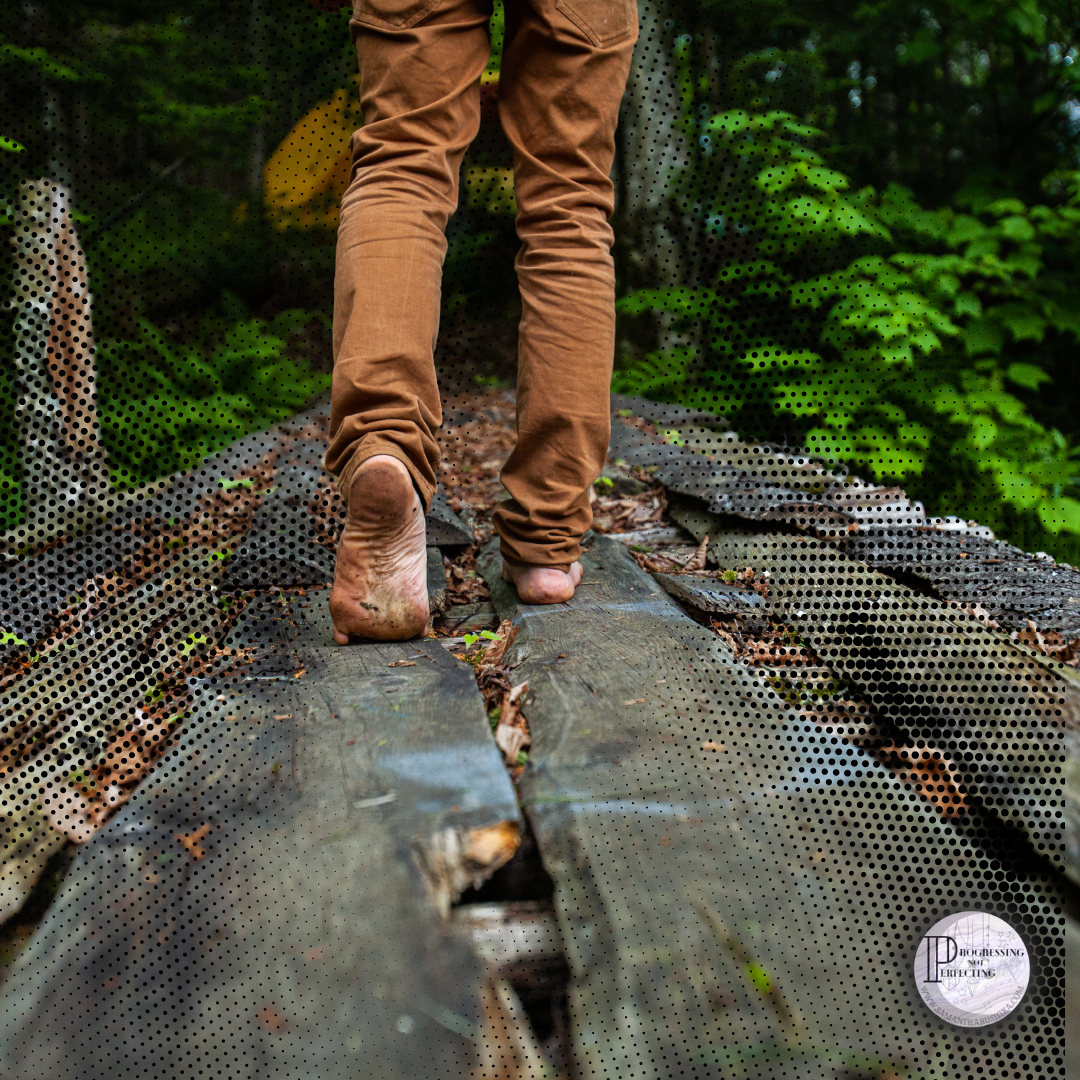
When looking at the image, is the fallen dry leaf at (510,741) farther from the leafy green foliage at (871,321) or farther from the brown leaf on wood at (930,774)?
the leafy green foliage at (871,321)

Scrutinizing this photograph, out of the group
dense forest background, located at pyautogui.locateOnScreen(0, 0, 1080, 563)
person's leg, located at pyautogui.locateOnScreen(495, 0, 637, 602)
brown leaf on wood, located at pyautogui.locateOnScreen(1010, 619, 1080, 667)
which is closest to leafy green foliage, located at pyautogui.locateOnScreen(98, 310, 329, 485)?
dense forest background, located at pyautogui.locateOnScreen(0, 0, 1080, 563)

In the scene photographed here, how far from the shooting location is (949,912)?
3.77ft

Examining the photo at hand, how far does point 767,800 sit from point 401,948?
21.8 inches

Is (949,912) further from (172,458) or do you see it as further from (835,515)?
(172,458)

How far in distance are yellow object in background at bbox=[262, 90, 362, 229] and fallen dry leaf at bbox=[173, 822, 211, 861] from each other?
2785mm

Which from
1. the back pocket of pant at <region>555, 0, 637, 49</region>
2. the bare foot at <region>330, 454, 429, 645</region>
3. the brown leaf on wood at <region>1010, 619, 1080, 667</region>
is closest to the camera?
the brown leaf on wood at <region>1010, 619, 1080, 667</region>

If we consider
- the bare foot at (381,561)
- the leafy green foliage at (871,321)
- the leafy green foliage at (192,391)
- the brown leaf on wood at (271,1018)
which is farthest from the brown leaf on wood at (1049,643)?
the leafy green foliage at (192,391)

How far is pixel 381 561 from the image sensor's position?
66.6 inches

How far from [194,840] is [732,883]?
73cm

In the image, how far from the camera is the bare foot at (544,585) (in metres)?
1.95

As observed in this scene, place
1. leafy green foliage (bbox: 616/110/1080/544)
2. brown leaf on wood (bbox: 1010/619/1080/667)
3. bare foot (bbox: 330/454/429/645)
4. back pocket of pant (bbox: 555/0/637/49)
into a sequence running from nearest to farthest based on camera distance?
brown leaf on wood (bbox: 1010/619/1080/667) → bare foot (bbox: 330/454/429/645) → back pocket of pant (bbox: 555/0/637/49) → leafy green foliage (bbox: 616/110/1080/544)

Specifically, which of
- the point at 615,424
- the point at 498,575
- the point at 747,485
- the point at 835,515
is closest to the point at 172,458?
the point at 615,424

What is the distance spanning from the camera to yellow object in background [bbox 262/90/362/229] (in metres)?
3.84
